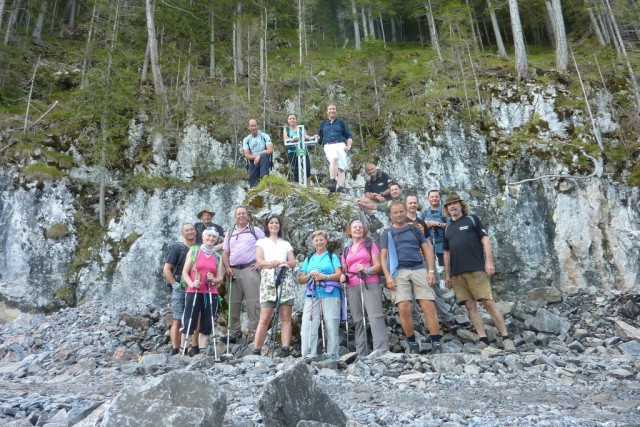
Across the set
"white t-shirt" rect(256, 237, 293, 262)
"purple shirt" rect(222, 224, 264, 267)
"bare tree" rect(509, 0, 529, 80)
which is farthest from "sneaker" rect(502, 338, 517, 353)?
"bare tree" rect(509, 0, 529, 80)

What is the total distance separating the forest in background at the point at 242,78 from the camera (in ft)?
54.4

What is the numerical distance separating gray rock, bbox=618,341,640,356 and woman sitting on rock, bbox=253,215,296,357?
17.9 ft

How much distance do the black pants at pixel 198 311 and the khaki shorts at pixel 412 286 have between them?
10.4ft

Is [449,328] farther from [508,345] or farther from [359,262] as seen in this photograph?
[359,262]

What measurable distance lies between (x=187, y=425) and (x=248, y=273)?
17.0ft

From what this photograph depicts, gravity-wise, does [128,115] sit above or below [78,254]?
above

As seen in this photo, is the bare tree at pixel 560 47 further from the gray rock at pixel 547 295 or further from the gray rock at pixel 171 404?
the gray rock at pixel 171 404

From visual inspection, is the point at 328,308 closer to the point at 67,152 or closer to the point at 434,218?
the point at 434,218

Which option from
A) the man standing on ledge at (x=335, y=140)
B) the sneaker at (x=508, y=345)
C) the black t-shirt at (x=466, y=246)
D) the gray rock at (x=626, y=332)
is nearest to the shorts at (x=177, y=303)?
the man standing on ledge at (x=335, y=140)

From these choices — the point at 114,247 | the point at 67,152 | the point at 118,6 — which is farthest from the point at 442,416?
the point at 118,6

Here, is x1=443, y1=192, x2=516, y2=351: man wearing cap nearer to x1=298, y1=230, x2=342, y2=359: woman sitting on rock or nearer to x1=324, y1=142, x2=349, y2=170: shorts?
x1=298, y1=230, x2=342, y2=359: woman sitting on rock

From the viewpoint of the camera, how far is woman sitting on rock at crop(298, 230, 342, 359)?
6.70 meters

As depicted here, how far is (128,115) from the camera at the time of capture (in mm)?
17984

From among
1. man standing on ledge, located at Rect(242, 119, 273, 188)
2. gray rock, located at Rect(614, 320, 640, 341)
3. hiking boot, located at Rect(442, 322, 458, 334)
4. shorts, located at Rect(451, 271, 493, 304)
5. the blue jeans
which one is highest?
man standing on ledge, located at Rect(242, 119, 273, 188)
